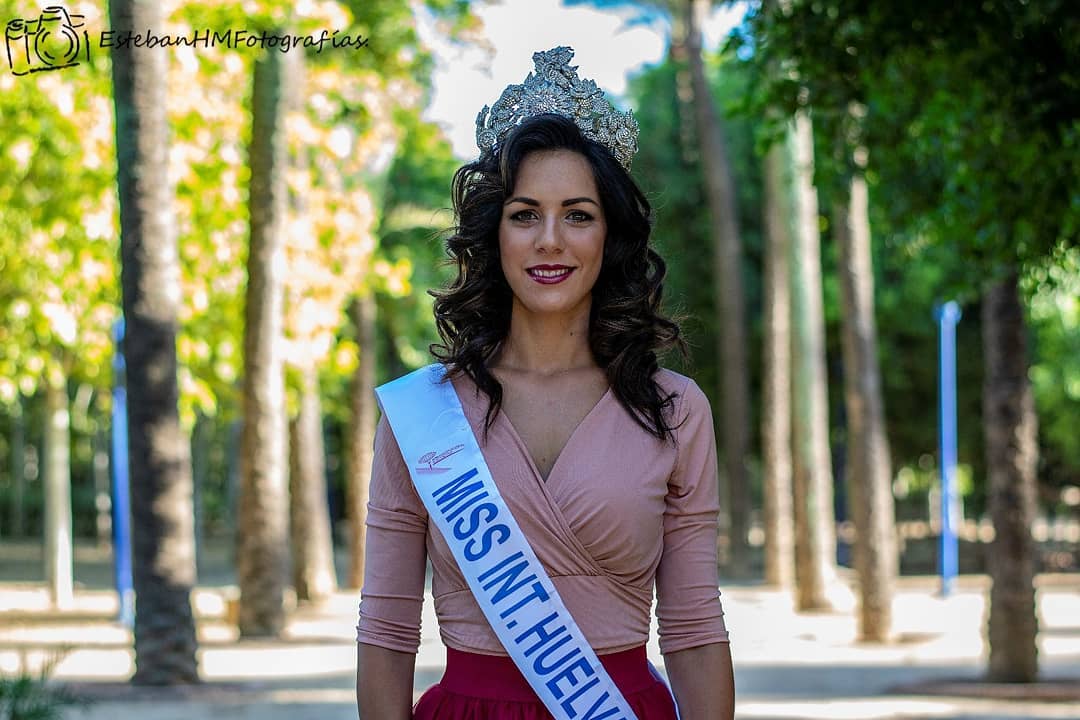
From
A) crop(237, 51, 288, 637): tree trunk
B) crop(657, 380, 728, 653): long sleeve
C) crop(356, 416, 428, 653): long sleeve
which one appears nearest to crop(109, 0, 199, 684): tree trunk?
crop(237, 51, 288, 637): tree trunk

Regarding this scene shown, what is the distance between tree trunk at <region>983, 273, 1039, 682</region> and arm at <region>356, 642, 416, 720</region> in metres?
9.95

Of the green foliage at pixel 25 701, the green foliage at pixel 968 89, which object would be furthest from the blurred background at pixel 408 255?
the green foliage at pixel 25 701

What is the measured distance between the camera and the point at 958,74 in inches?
279

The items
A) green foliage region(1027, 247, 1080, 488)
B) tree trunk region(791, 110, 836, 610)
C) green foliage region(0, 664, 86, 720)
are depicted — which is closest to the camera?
green foliage region(0, 664, 86, 720)

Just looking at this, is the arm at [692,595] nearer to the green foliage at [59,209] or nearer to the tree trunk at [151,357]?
the tree trunk at [151,357]

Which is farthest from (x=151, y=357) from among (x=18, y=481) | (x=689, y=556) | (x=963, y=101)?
(x=18, y=481)

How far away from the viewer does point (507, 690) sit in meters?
2.79

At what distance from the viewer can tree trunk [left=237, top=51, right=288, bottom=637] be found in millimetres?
15070

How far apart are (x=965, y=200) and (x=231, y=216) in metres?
9.17

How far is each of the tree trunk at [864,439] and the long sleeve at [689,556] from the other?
13956 mm

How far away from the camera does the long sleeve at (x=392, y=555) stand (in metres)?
2.75

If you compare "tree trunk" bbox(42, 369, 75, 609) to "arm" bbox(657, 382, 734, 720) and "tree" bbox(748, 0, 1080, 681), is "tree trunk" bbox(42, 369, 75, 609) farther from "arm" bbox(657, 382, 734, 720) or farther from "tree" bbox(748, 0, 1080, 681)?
"arm" bbox(657, 382, 734, 720)

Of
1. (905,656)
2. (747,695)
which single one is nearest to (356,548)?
(905,656)

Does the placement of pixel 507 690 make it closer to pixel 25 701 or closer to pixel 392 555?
pixel 392 555
